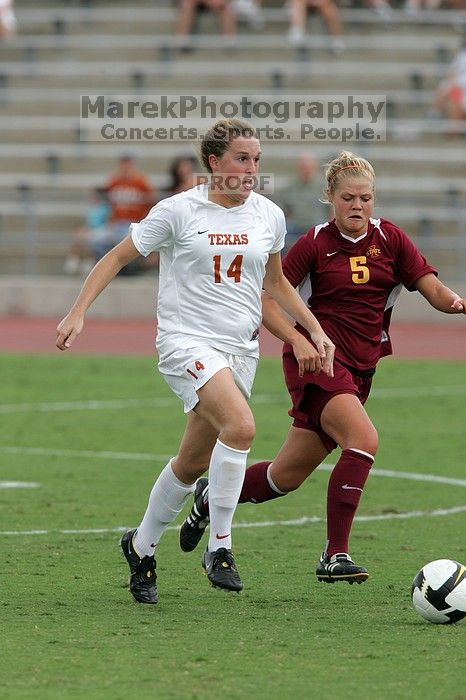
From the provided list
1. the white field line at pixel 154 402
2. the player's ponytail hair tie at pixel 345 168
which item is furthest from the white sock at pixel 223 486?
the white field line at pixel 154 402

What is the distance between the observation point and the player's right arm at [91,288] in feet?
20.0

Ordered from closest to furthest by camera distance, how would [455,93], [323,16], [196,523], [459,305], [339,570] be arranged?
[339,570] → [459,305] → [196,523] → [455,93] → [323,16]

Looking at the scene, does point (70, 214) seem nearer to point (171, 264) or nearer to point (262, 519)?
point (262, 519)

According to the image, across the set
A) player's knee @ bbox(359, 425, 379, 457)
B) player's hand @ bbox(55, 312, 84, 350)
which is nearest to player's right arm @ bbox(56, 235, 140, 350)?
player's hand @ bbox(55, 312, 84, 350)

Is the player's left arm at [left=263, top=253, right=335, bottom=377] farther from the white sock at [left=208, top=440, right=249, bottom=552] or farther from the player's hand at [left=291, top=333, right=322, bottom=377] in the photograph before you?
the white sock at [left=208, top=440, right=249, bottom=552]

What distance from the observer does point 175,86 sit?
2538 centimetres

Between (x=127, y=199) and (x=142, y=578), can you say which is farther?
(x=127, y=199)

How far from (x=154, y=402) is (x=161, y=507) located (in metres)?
7.78

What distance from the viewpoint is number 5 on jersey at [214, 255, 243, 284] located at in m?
6.34

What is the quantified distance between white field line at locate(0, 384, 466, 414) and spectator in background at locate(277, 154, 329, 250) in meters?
5.93

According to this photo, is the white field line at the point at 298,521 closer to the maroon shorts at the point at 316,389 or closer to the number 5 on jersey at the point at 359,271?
the maroon shorts at the point at 316,389

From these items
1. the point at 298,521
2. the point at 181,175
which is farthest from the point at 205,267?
the point at 181,175

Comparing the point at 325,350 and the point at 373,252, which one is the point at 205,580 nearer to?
the point at 325,350

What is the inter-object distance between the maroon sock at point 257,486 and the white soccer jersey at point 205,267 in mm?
980
